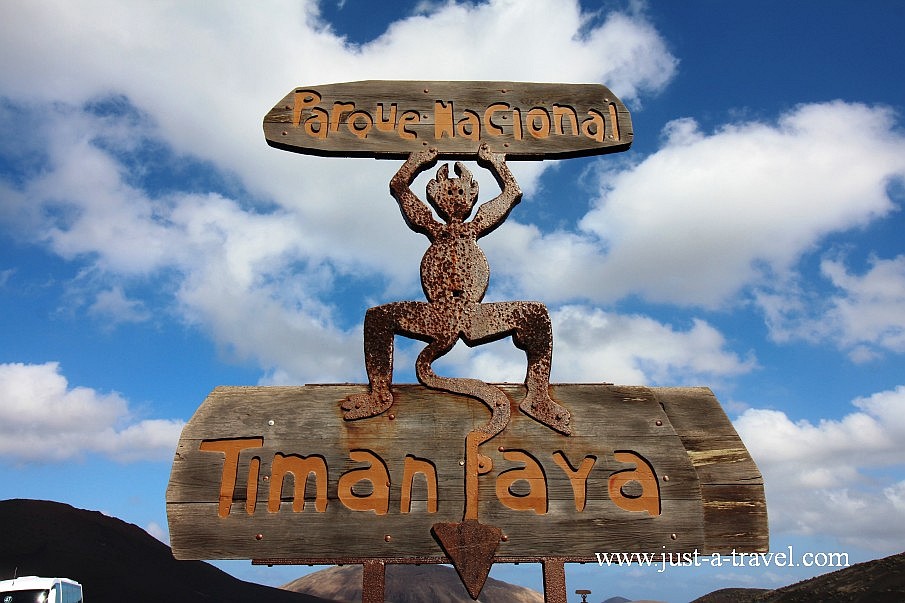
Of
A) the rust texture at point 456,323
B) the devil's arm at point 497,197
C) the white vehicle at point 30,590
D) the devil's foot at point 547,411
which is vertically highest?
the devil's arm at point 497,197

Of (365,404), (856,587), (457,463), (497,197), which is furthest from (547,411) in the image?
(856,587)

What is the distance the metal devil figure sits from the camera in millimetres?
3750

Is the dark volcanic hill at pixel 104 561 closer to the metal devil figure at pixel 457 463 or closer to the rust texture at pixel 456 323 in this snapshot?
the metal devil figure at pixel 457 463

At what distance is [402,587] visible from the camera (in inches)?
1906

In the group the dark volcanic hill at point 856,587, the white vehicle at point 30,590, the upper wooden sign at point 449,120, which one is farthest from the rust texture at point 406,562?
the dark volcanic hill at point 856,587

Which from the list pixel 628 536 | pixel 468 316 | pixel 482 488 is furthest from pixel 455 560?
pixel 468 316

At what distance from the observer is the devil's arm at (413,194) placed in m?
4.63

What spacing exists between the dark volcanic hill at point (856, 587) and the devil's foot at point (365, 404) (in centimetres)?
1915

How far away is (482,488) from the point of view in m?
3.87

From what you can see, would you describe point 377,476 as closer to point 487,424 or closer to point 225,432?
point 487,424

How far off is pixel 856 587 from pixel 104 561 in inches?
1223

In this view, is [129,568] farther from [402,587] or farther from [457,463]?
[457,463]

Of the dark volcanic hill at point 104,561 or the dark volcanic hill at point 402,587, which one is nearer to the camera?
the dark volcanic hill at point 104,561

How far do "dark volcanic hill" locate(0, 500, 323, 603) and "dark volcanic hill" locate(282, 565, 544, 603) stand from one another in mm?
12246
